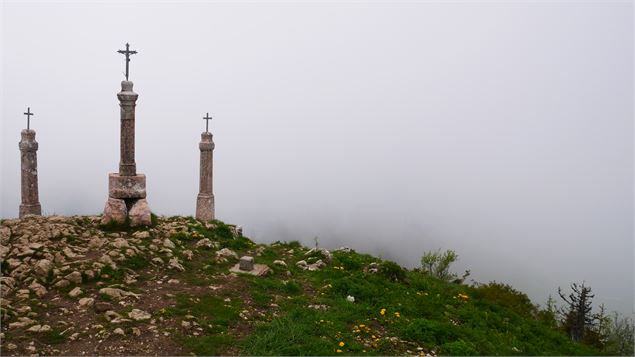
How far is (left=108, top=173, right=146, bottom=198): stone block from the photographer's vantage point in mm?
13055

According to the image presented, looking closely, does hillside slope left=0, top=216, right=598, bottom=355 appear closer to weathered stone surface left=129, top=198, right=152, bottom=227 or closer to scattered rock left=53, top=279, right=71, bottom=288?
scattered rock left=53, top=279, right=71, bottom=288

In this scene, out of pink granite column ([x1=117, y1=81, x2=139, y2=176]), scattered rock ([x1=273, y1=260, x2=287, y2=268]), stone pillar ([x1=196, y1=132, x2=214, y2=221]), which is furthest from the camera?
stone pillar ([x1=196, y1=132, x2=214, y2=221])

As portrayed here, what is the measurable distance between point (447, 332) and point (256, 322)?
4111 millimetres

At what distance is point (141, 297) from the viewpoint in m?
9.09

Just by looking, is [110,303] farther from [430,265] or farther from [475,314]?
[430,265]

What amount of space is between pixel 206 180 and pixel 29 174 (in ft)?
25.1

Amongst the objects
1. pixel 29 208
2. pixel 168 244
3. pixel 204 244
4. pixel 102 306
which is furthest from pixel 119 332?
pixel 29 208

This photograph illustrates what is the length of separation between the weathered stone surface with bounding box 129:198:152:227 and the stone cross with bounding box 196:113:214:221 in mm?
6757

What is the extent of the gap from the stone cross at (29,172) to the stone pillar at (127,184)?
26.9 feet

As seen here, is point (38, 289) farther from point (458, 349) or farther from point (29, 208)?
point (29, 208)

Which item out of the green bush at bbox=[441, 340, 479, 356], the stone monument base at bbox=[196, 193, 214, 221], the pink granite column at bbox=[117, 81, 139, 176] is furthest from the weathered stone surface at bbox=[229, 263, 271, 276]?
the stone monument base at bbox=[196, 193, 214, 221]

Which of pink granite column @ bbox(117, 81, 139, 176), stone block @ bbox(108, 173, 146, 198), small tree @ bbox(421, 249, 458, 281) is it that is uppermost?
pink granite column @ bbox(117, 81, 139, 176)

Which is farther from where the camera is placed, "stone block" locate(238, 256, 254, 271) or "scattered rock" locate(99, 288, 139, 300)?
"stone block" locate(238, 256, 254, 271)

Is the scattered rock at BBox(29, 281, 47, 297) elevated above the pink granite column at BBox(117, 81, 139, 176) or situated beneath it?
situated beneath
